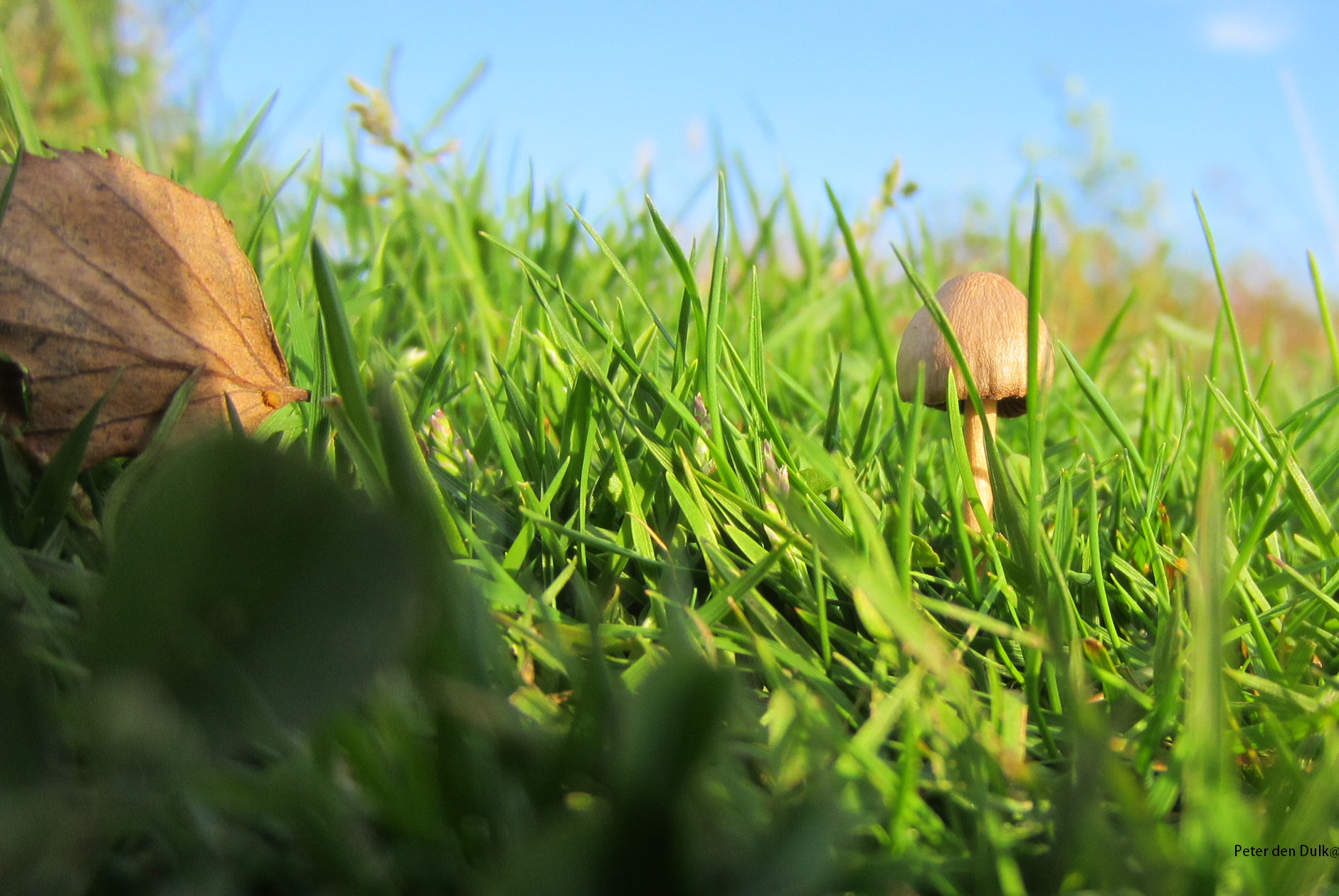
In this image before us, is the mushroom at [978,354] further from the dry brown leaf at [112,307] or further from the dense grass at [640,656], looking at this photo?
the dry brown leaf at [112,307]

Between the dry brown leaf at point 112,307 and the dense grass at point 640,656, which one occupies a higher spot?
the dry brown leaf at point 112,307

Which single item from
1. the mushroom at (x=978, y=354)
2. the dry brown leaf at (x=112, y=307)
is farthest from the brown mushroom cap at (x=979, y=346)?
the dry brown leaf at (x=112, y=307)

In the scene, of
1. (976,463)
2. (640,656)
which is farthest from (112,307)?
(976,463)

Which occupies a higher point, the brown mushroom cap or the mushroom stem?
the brown mushroom cap

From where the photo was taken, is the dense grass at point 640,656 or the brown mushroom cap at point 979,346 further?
the brown mushroom cap at point 979,346

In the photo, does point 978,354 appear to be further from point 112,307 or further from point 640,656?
point 112,307

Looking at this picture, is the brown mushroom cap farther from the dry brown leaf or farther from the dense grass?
the dry brown leaf

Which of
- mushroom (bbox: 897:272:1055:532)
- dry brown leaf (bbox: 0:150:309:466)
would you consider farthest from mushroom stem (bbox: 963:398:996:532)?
dry brown leaf (bbox: 0:150:309:466)

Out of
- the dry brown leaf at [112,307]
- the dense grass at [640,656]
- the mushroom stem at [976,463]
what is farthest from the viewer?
the mushroom stem at [976,463]
